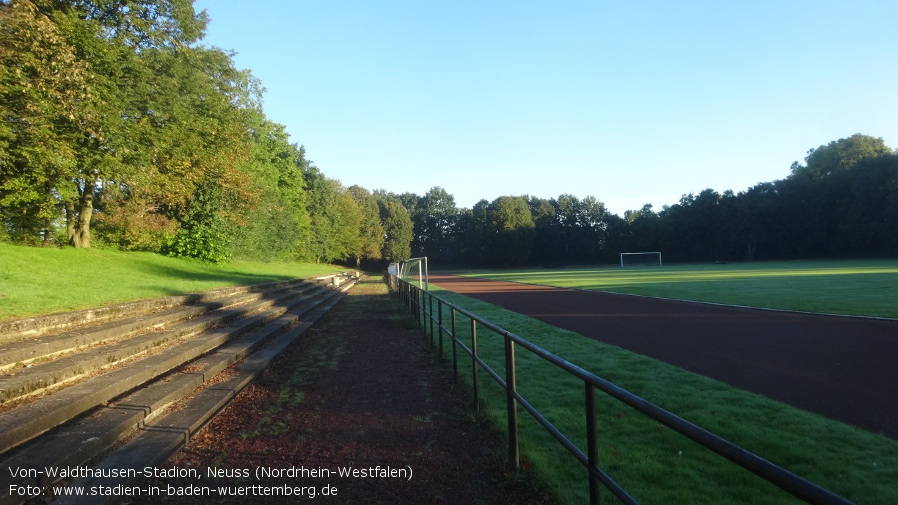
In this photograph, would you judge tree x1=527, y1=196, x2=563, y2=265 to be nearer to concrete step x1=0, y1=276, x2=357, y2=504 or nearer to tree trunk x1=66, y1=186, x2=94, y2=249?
tree trunk x1=66, y1=186, x2=94, y2=249

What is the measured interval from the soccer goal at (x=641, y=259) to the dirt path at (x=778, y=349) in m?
63.1

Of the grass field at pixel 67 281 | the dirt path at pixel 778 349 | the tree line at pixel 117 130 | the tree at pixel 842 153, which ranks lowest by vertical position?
the dirt path at pixel 778 349

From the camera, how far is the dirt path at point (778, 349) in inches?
225

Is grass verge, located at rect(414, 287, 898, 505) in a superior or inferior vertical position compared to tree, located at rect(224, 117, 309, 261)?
inferior

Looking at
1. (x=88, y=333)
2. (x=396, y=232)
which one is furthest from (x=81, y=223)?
(x=396, y=232)

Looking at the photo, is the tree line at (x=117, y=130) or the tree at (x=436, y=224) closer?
the tree line at (x=117, y=130)

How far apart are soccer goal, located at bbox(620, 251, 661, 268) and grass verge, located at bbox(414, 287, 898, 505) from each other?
7203cm

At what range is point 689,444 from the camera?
4.45 metres

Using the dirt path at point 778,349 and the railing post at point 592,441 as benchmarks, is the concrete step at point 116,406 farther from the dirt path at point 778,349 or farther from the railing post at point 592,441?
the dirt path at point 778,349

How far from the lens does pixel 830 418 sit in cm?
506

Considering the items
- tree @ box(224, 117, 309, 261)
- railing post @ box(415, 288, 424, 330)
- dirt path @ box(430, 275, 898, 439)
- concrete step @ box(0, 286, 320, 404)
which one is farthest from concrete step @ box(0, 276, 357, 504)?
tree @ box(224, 117, 309, 261)

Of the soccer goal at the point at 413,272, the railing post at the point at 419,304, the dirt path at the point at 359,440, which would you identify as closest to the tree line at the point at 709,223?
the soccer goal at the point at 413,272

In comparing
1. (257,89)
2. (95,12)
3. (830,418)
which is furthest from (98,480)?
(257,89)

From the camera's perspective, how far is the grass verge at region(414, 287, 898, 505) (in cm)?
354
